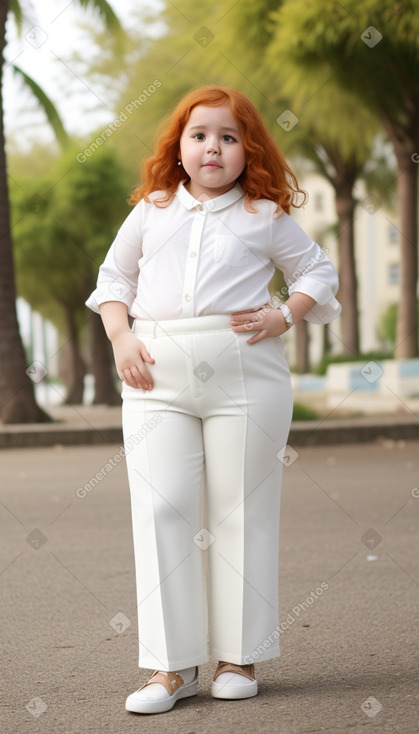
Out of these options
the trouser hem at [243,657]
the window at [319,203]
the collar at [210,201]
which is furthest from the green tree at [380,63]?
the window at [319,203]

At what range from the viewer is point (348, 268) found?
29.7 meters

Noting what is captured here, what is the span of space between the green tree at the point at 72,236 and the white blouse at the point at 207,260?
23.5 meters

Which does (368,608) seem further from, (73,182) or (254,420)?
(73,182)

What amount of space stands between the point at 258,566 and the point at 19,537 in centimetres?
393

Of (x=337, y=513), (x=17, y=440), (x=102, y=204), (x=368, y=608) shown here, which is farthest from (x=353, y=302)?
(x=368, y=608)

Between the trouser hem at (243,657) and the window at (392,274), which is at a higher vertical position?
the window at (392,274)

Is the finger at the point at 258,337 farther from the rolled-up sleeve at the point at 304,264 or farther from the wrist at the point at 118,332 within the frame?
the wrist at the point at 118,332

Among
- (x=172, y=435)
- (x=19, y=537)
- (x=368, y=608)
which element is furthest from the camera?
(x=19, y=537)

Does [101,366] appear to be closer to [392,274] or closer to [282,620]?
[282,620]

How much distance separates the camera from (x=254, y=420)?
11.8ft

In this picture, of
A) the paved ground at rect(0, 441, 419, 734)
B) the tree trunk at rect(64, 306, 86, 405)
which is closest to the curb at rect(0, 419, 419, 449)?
the paved ground at rect(0, 441, 419, 734)

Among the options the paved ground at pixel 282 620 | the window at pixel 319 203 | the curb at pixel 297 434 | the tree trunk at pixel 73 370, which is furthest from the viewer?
the window at pixel 319 203

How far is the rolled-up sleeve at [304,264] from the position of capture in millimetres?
3680

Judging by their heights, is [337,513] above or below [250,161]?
below
